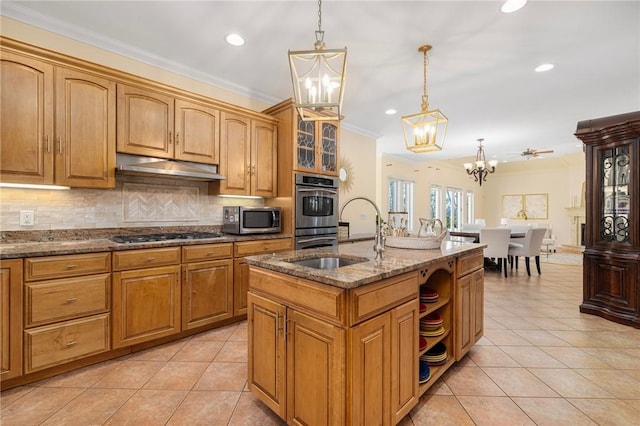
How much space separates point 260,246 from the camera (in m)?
3.19

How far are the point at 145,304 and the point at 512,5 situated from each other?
149 inches

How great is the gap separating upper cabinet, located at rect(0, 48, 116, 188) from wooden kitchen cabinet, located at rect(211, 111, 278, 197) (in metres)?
1.05

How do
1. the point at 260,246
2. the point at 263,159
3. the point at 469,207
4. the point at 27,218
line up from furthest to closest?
the point at 469,207 < the point at 263,159 < the point at 260,246 < the point at 27,218

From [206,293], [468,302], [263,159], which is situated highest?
[263,159]

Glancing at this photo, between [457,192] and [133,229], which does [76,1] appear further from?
[457,192]

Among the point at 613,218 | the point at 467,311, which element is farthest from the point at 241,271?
the point at 613,218

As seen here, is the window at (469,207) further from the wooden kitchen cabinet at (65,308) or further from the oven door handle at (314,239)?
the wooden kitchen cabinet at (65,308)

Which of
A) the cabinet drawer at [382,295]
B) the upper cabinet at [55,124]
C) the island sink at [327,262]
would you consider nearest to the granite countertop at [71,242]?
the upper cabinet at [55,124]

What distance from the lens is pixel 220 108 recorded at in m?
3.21

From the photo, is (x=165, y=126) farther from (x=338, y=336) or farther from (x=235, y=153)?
(x=338, y=336)

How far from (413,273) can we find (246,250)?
1.97 metres

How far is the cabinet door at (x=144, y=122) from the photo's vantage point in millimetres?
2578

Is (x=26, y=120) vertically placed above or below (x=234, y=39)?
below

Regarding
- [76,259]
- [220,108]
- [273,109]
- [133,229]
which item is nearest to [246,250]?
[133,229]
